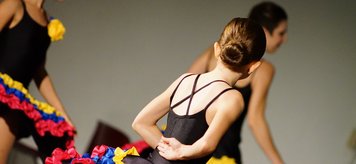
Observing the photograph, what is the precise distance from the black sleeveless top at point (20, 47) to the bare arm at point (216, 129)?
2.81ft

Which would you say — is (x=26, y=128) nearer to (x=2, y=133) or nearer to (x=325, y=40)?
(x=2, y=133)

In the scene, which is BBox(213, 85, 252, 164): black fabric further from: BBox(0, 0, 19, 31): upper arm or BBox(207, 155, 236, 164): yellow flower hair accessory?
BBox(0, 0, 19, 31): upper arm

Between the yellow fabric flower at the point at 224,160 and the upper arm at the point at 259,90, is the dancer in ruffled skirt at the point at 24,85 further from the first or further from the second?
the upper arm at the point at 259,90

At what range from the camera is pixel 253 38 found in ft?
3.77

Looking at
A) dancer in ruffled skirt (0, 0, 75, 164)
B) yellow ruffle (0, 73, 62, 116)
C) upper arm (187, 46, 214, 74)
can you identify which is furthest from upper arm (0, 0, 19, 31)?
upper arm (187, 46, 214, 74)

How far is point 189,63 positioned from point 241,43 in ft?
5.01

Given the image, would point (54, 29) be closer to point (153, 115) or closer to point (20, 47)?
point (20, 47)

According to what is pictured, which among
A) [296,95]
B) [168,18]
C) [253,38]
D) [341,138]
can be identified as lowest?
[341,138]

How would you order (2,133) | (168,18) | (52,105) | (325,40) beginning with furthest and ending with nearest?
(168,18) < (325,40) < (52,105) < (2,133)

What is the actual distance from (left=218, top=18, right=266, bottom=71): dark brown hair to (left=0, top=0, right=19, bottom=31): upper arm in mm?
862

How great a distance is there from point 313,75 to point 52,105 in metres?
1.18

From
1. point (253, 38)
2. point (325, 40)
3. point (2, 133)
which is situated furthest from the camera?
point (325, 40)

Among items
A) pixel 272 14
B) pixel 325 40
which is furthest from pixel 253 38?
pixel 325 40

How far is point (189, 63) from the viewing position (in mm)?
2664
